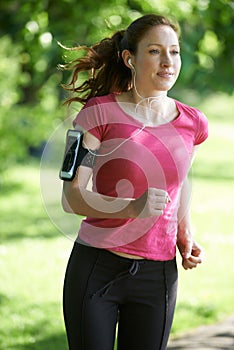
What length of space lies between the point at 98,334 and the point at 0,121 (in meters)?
8.08

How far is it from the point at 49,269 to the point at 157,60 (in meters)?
5.27

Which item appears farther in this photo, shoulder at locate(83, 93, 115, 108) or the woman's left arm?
the woman's left arm

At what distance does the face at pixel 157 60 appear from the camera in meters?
2.76

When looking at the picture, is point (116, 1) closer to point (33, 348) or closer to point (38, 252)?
point (33, 348)

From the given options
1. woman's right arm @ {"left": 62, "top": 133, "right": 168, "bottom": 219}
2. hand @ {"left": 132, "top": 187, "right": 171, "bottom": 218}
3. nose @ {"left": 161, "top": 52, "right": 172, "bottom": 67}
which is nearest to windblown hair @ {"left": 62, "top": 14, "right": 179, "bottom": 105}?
nose @ {"left": 161, "top": 52, "right": 172, "bottom": 67}

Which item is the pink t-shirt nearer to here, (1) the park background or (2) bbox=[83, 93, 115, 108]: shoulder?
(2) bbox=[83, 93, 115, 108]: shoulder

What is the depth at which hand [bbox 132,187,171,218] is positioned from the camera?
8.18ft

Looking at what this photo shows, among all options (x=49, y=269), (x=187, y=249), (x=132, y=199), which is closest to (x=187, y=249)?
(x=187, y=249)

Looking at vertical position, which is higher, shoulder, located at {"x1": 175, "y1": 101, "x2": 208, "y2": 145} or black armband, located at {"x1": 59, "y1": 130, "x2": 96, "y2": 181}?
shoulder, located at {"x1": 175, "y1": 101, "x2": 208, "y2": 145}

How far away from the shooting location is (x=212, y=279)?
758 cm

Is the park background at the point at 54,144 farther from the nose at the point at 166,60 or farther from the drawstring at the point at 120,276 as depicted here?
the nose at the point at 166,60

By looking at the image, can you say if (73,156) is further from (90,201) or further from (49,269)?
(49,269)

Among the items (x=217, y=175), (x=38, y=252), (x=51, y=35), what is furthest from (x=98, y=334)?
(x=217, y=175)

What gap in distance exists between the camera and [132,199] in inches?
104
